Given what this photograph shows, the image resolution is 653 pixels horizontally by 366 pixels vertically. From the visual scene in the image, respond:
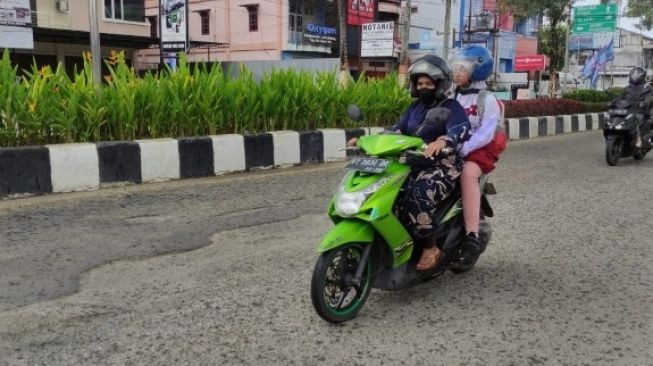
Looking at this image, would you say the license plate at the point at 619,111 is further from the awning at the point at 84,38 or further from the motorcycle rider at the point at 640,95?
the awning at the point at 84,38

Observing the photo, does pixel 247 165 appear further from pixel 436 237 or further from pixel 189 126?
pixel 436 237

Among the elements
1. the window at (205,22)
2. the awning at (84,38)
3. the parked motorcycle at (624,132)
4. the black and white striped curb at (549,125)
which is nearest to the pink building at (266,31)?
the window at (205,22)

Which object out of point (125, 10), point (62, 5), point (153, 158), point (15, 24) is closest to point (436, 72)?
point (153, 158)

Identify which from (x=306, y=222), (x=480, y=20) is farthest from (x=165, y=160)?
(x=480, y=20)

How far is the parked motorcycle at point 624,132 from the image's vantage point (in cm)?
915

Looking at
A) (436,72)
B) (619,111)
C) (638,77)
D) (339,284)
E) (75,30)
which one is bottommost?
(339,284)

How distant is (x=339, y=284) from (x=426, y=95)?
1.19 m

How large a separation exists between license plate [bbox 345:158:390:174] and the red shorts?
2.91ft

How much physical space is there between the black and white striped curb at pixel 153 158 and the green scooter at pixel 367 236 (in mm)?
3920

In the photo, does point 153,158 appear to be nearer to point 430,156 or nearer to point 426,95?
point 426,95

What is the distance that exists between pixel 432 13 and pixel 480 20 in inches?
137

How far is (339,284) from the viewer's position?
315 centimetres

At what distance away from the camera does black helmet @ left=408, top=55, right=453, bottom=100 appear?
342cm

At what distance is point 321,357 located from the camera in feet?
9.31
